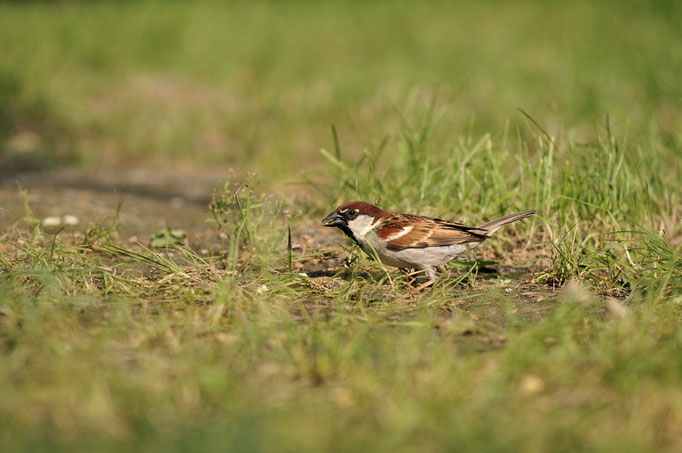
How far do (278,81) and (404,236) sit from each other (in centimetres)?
673

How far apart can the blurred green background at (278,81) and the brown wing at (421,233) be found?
183cm

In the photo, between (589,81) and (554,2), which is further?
(554,2)

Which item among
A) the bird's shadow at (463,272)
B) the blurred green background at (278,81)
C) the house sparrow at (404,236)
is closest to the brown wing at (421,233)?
the house sparrow at (404,236)

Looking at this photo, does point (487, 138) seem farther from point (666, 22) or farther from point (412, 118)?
point (666, 22)

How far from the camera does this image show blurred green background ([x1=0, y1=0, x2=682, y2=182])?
939 centimetres

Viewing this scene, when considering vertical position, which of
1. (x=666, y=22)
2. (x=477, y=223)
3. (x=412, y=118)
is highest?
(x=666, y=22)

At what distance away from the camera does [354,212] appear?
16.4ft

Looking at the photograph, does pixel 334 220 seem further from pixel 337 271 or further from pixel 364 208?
pixel 337 271

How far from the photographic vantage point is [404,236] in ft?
16.2

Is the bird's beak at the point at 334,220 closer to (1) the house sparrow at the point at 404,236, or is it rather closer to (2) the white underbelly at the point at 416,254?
(1) the house sparrow at the point at 404,236

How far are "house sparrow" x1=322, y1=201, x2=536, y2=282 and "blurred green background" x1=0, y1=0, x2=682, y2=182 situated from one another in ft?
6.17

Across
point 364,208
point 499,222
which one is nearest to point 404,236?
point 364,208

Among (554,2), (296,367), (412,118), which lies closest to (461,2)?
(554,2)

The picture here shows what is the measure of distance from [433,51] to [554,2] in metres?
6.84
